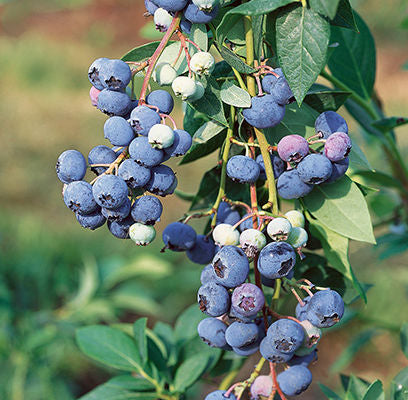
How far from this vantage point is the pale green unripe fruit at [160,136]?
554 mm

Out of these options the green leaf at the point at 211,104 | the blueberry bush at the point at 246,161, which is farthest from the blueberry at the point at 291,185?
the green leaf at the point at 211,104

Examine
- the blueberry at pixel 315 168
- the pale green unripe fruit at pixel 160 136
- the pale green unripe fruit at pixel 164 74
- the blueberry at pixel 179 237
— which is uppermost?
the pale green unripe fruit at pixel 164 74

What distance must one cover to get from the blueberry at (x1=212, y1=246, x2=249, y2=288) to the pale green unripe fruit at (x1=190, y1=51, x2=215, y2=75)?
0.67 feet

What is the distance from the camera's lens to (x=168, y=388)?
37.5 inches

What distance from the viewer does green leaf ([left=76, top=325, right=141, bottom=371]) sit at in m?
0.91

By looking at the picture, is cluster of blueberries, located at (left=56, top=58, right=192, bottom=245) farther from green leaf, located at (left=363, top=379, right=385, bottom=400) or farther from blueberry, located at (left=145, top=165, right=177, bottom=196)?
green leaf, located at (left=363, top=379, right=385, bottom=400)

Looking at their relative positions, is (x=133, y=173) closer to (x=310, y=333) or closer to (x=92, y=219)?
(x=92, y=219)

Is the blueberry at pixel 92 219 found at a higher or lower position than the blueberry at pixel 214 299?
higher

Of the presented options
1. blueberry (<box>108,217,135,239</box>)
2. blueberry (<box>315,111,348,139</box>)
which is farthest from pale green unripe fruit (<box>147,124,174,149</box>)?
blueberry (<box>315,111,348,139</box>)

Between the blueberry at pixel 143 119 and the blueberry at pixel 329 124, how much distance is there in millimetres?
218

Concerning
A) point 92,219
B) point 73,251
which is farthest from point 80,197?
point 73,251

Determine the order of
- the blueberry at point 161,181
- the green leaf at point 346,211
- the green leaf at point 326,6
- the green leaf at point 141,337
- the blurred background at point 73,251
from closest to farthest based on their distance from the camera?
the green leaf at point 326,6, the blueberry at point 161,181, the green leaf at point 346,211, the green leaf at point 141,337, the blurred background at point 73,251

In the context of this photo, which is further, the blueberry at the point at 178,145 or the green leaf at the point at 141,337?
the green leaf at the point at 141,337

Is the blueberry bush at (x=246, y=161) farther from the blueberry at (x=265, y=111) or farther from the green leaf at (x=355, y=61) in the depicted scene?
the green leaf at (x=355, y=61)
